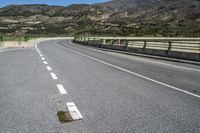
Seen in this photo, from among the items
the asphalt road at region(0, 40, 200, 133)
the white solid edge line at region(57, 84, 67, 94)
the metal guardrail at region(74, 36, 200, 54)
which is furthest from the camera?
the metal guardrail at region(74, 36, 200, 54)

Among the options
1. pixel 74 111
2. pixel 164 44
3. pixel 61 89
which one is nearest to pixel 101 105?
pixel 74 111

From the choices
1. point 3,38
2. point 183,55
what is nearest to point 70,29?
point 3,38

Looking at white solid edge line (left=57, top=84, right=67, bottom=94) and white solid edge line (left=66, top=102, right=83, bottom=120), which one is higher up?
white solid edge line (left=66, top=102, right=83, bottom=120)

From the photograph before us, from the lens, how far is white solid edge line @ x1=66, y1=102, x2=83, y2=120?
601 cm

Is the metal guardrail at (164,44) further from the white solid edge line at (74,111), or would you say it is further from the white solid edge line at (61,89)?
the white solid edge line at (74,111)

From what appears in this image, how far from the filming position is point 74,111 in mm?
6457

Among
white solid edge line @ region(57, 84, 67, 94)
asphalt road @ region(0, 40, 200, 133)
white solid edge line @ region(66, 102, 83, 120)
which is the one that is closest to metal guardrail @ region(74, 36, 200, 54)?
asphalt road @ region(0, 40, 200, 133)

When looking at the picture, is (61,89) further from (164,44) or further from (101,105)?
(164,44)

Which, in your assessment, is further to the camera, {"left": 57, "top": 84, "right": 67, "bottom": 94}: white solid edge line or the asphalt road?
{"left": 57, "top": 84, "right": 67, "bottom": 94}: white solid edge line

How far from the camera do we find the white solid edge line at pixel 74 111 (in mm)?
6014

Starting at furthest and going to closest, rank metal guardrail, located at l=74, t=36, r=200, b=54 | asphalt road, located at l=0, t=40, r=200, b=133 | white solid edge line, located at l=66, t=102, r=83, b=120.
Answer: metal guardrail, located at l=74, t=36, r=200, b=54 → white solid edge line, located at l=66, t=102, r=83, b=120 → asphalt road, located at l=0, t=40, r=200, b=133

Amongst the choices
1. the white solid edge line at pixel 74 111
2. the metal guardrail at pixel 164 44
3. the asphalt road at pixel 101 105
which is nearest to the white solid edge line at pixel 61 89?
the asphalt road at pixel 101 105

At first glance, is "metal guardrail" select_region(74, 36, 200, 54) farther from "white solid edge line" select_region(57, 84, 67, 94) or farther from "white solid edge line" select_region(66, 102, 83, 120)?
"white solid edge line" select_region(66, 102, 83, 120)

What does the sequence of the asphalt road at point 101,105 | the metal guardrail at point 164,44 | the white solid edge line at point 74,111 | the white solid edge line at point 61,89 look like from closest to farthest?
the asphalt road at point 101,105 < the white solid edge line at point 74,111 < the white solid edge line at point 61,89 < the metal guardrail at point 164,44
